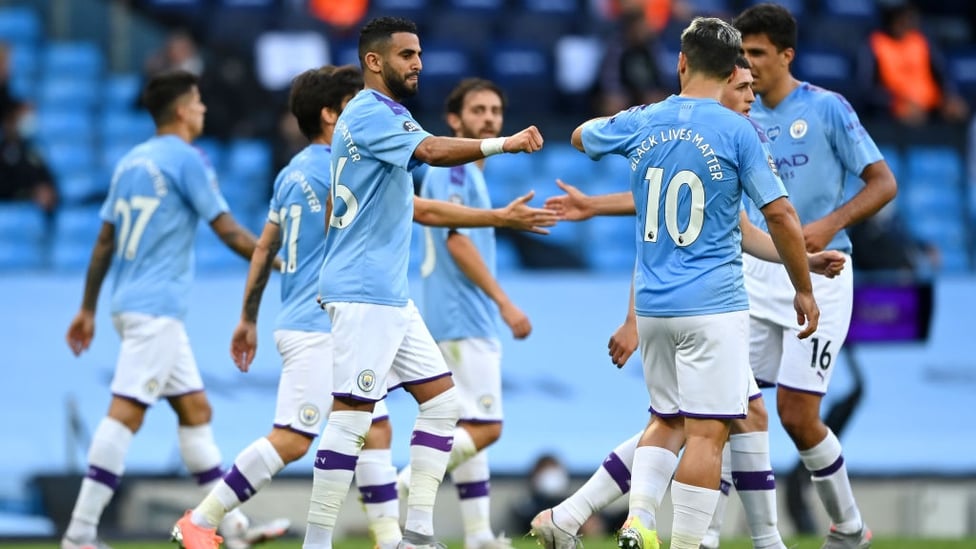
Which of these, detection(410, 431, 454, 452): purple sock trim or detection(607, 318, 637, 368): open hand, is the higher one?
detection(607, 318, 637, 368): open hand

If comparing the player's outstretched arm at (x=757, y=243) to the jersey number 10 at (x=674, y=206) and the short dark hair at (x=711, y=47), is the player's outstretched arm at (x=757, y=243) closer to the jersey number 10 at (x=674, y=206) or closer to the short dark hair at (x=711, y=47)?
the jersey number 10 at (x=674, y=206)

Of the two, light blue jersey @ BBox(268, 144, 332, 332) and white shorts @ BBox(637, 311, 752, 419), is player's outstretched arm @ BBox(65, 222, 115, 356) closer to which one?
light blue jersey @ BBox(268, 144, 332, 332)

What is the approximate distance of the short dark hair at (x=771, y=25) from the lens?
8195mm

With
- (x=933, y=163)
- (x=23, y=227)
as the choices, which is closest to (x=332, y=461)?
(x=23, y=227)

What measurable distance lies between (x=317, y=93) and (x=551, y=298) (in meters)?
4.98

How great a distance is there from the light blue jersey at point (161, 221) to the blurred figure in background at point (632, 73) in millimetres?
7272

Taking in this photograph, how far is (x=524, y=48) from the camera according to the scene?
16812mm

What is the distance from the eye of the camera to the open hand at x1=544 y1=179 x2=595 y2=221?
7711mm

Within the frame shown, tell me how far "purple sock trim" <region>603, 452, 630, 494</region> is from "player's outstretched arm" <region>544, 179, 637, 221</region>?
118 cm

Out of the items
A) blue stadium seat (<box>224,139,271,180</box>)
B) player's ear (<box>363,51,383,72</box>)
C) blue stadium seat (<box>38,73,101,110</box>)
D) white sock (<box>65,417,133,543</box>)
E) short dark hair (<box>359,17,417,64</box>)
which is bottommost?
white sock (<box>65,417,133,543</box>)

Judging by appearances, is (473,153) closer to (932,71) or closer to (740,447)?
(740,447)

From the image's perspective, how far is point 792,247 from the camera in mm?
6676

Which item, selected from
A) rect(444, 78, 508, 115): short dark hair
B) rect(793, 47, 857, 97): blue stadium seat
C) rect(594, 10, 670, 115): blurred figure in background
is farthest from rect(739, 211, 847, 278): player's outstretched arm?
rect(793, 47, 857, 97): blue stadium seat

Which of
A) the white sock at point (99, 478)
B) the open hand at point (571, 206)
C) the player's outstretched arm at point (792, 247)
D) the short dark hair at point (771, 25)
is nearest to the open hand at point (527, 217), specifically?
the open hand at point (571, 206)
